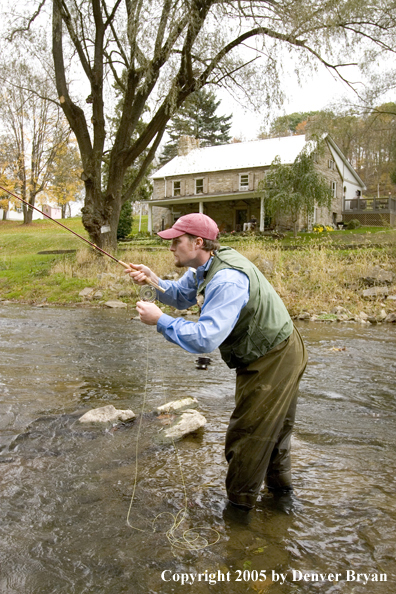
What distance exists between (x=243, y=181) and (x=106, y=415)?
3460 cm

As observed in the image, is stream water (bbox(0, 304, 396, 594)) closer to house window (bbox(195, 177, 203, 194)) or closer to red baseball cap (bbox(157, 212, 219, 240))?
red baseball cap (bbox(157, 212, 219, 240))

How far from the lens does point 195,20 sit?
52.8 ft

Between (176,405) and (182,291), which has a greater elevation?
(182,291)

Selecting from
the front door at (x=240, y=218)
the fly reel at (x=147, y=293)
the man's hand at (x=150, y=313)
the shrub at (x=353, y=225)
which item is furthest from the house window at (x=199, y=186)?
the man's hand at (x=150, y=313)

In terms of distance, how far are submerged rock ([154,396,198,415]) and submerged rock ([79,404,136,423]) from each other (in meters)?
0.33

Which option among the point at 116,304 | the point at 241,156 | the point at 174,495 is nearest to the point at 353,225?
the point at 241,156

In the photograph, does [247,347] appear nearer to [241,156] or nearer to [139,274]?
[139,274]

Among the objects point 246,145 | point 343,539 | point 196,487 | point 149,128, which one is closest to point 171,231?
point 196,487

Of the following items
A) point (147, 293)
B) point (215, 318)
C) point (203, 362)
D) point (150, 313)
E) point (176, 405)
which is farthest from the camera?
point (203, 362)

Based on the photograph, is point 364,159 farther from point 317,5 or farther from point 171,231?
point 171,231

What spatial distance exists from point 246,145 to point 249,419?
39871mm

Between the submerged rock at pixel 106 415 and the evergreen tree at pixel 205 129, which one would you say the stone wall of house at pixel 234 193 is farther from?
the submerged rock at pixel 106 415

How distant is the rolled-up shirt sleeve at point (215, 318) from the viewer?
2836 millimetres

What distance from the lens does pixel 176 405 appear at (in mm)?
5531
